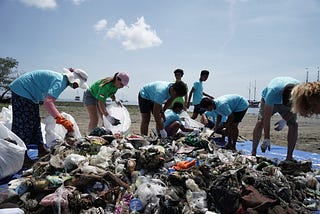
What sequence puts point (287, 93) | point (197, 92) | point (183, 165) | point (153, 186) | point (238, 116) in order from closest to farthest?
point (153, 186) → point (183, 165) → point (287, 93) → point (238, 116) → point (197, 92)

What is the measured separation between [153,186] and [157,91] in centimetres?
205

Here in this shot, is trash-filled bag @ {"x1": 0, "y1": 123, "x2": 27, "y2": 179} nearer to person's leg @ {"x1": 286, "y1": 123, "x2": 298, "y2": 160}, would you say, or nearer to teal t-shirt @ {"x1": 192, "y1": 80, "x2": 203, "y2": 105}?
person's leg @ {"x1": 286, "y1": 123, "x2": 298, "y2": 160}

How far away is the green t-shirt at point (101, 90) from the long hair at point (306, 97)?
2795 mm

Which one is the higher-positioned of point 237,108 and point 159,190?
point 237,108

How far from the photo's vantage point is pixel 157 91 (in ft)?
13.8

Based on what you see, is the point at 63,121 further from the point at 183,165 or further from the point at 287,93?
the point at 287,93

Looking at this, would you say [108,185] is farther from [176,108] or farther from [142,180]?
[176,108]

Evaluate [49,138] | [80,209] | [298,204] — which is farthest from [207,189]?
[49,138]

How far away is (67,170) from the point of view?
264cm

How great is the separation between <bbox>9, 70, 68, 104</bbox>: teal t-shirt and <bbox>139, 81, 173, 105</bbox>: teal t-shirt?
4.43 feet

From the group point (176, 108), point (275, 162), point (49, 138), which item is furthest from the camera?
point (176, 108)

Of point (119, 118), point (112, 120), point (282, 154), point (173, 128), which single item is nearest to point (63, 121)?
point (112, 120)

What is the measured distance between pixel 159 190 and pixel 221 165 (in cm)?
85

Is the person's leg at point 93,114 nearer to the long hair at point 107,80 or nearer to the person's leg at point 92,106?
the person's leg at point 92,106
